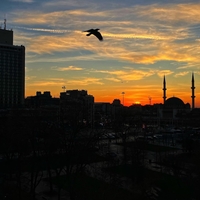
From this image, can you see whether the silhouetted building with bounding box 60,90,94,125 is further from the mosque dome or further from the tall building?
the mosque dome

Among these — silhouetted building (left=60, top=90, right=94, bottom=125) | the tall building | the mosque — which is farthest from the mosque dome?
the tall building

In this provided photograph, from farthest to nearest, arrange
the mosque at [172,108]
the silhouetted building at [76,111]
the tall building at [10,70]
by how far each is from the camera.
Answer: the tall building at [10,70] < the mosque at [172,108] < the silhouetted building at [76,111]

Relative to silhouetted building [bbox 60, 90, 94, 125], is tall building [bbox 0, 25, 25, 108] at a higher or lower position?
higher

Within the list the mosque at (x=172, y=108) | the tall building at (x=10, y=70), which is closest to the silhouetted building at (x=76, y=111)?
the tall building at (x=10, y=70)

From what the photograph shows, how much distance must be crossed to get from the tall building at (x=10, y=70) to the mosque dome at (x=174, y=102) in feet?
175

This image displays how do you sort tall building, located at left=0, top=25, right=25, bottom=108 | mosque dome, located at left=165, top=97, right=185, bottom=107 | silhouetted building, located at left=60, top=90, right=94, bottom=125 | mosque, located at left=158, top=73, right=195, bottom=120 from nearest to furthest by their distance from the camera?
1. silhouetted building, located at left=60, top=90, right=94, bottom=125
2. mosque, located at left=158, top=73, right=195, bottom=120
3. tall building, located at left=0, top=25, right=25, bottom=108
4. mosque dome, located at left=165, top=97, right=185, bottom=107

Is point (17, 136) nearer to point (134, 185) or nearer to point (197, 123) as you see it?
point (134, 185)

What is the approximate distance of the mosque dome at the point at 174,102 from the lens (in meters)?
108

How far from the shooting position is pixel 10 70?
99.0 meters

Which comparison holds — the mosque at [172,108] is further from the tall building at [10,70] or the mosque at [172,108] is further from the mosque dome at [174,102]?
the tall building at [10,70]

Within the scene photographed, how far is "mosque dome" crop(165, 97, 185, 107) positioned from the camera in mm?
108350

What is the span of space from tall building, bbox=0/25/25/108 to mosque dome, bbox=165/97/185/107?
5346 centimetres

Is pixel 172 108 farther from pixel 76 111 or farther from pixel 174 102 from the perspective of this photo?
pixel 76 111

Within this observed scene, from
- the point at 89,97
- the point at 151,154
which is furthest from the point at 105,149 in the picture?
the point at 89,97
